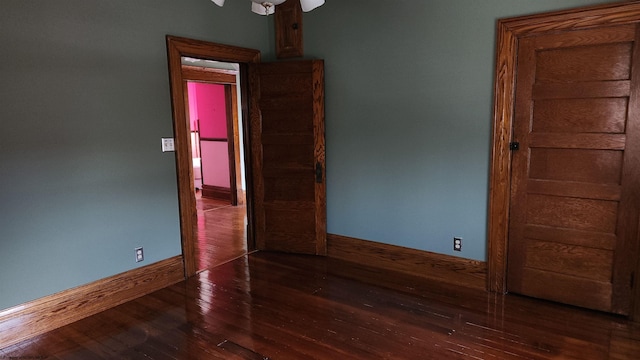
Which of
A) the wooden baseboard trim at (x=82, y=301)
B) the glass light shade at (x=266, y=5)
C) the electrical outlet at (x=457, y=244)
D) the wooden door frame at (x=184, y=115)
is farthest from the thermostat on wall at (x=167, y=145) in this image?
the electrical outlet at (x=457, y=244)

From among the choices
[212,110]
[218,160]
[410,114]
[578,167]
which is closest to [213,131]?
[212,110]

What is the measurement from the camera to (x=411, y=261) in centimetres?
371

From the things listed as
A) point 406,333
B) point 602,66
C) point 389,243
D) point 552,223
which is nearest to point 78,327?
point 406,333

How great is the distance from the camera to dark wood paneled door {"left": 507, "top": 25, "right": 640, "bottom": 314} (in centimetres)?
272

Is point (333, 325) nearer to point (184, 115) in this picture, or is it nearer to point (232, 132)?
point (184, 115)

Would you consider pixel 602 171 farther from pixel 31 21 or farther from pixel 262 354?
pixel 31 21

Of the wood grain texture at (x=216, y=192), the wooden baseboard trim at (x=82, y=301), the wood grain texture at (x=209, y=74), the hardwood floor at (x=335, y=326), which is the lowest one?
the hardwood floor at (x=335, y=326)

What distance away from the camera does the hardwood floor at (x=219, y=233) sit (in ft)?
13.9

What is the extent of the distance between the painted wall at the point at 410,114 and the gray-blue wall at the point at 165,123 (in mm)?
11

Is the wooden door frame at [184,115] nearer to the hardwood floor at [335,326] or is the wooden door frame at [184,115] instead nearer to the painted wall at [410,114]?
the hardwood floor at [335,326]

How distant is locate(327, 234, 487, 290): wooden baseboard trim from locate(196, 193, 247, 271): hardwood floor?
3.53 feet

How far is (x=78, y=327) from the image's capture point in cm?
288

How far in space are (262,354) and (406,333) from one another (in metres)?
0.93

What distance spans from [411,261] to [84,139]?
280 centimetres
